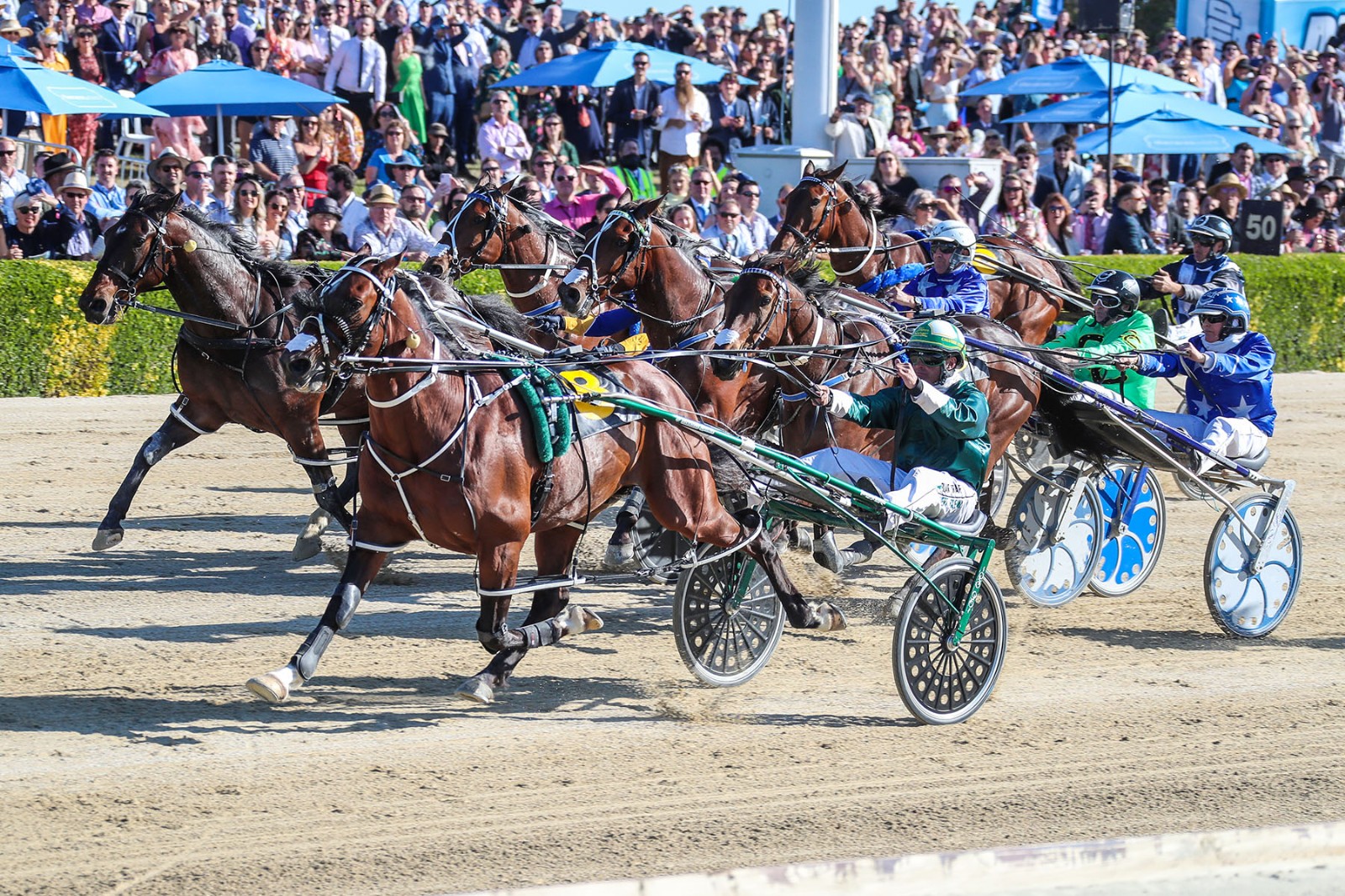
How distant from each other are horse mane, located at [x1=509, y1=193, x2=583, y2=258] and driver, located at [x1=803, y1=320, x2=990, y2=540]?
2.96 m

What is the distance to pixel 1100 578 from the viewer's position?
8.45 m

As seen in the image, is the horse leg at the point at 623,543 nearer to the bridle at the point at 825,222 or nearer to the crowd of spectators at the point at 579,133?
the bridle at the point at 825,222

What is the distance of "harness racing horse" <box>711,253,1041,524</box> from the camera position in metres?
7.42

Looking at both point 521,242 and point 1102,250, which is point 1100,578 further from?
point 1102,250

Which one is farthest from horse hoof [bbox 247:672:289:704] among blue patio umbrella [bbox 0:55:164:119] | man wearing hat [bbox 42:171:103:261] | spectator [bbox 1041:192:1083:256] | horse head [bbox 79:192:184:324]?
spectator [bbox 1041:192:1083:256]

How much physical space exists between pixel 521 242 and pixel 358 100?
27.2ft

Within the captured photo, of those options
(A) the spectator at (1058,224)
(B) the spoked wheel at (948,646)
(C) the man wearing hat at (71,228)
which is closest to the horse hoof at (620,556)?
(B) the spoked wheel at (948,646)

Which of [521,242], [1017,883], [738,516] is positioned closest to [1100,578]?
[738,516]

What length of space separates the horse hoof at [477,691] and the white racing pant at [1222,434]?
3525 millimetres

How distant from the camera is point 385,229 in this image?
36.8 feet

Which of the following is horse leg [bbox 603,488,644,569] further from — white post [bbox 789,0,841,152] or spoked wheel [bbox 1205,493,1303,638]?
white post [bbox 789,0,841,152]

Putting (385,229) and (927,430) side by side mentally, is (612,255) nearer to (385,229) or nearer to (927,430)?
(927,430)

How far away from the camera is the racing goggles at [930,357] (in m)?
6.41

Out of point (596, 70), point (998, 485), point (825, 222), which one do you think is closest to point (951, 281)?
point (825, 222)
